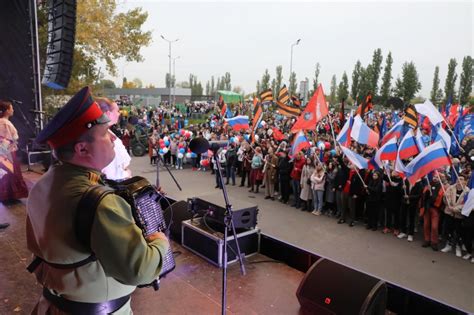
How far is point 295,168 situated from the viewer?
35.9 ft

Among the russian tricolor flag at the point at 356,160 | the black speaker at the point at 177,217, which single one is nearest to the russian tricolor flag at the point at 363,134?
the russian tricolor flag at the point at 356,160

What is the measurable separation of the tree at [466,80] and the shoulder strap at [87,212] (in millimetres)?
59543

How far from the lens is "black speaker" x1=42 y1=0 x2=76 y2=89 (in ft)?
32.4

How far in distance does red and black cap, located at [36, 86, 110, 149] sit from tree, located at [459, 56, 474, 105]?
59438 millimetres

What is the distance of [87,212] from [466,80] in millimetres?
65516

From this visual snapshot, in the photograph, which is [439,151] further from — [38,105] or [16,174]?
[38,105]

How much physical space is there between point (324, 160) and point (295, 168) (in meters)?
1.08

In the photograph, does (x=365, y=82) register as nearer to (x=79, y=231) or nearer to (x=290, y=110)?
(x=290, y=110)

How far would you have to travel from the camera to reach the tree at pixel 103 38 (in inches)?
765

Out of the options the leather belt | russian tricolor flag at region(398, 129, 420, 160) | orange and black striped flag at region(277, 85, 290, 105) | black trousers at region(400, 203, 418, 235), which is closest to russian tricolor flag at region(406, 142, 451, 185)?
russian tricolor flag at region(398, 129, 420, 160)

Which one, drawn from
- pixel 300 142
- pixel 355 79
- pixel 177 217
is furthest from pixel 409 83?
pixel 177 217

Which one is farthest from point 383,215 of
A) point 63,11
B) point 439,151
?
point 63,11

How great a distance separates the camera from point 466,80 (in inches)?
2158

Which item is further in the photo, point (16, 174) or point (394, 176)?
point (394, 176)
